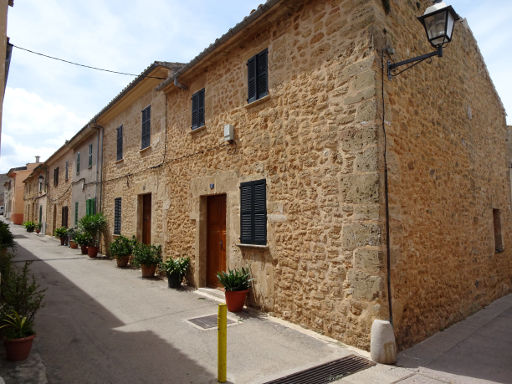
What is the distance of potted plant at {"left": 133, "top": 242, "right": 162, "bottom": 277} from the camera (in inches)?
366

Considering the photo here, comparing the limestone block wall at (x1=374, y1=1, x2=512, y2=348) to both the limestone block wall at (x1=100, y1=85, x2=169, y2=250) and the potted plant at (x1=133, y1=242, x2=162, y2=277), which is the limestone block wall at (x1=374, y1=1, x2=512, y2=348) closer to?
the limestone block wall at (x1=100, y1=85, x2=169, y2=250)

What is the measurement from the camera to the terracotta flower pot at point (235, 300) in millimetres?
6148

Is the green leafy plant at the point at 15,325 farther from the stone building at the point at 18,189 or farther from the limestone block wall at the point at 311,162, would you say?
the stone building at the point at 18,189

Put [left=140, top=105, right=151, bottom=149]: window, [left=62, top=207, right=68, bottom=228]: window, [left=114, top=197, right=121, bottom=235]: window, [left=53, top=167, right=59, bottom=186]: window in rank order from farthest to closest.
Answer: [left=53, top=167, right=59, bottom=186]: window < [left=62, top=207, right=68, bottom=228]: window < [left=114, top=197, right=121, bottom=235]: window < [left=140, top=105, right=151, bottom=149]: window

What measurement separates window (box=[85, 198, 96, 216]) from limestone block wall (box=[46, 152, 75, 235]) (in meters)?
3.21

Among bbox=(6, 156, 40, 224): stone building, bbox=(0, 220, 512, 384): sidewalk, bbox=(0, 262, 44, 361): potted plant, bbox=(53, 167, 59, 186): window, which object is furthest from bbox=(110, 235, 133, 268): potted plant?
bbox=(6, 156, 40, 224): stone building

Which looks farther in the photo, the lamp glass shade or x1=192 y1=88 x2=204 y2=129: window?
x1=192 y1=88 x2=204 y2=129: window

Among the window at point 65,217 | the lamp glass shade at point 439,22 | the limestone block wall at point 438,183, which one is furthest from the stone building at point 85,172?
the lamp glass shade at point 439,22

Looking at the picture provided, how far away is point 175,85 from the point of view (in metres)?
8.88

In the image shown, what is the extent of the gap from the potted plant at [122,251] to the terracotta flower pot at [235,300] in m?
5.89

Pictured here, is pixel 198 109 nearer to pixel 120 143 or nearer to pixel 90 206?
pixel 120 143

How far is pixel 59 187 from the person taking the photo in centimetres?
2061

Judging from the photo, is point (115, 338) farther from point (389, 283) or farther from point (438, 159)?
point (438, 159)

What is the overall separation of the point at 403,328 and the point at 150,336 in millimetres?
3504
